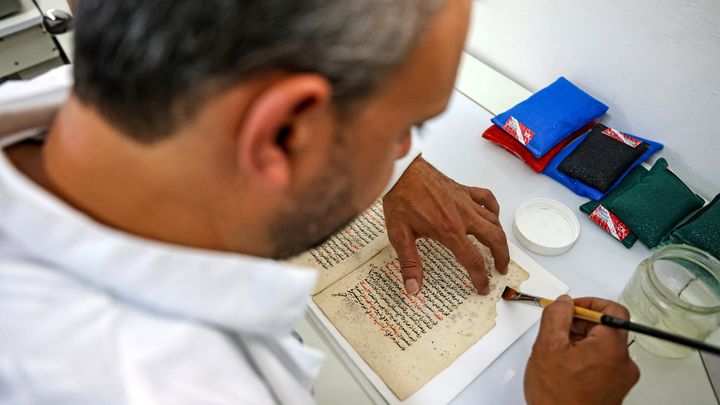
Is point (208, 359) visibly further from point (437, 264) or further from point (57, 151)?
point (437, 264)

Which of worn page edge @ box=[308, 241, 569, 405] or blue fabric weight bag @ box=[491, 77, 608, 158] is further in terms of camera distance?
blue fabric weight bag @ box=[491, 77, 608, 158]

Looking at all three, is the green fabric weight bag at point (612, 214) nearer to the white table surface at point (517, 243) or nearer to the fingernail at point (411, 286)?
the white table surface at point (517, 243)

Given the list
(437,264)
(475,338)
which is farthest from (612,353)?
(437,264)

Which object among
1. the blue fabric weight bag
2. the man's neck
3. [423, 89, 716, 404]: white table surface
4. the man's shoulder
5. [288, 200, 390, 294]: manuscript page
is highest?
the man's neck

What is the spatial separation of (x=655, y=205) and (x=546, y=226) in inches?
7.1

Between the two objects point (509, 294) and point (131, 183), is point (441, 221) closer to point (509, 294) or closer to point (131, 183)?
point (509, 294)

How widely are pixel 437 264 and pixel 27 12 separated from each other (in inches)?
45.9

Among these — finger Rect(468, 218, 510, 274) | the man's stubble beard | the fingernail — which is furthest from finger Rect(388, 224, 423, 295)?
the man's stubble beard

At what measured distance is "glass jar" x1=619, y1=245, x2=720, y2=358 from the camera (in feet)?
2.15

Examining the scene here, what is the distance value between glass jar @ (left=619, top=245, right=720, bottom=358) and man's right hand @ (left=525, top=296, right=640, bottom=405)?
0.10 m

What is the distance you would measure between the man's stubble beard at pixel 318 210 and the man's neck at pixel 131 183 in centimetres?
3

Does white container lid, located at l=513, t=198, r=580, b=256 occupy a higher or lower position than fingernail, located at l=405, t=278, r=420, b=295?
lower

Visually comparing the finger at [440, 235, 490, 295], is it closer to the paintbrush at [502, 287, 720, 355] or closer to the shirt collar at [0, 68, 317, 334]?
the paintbrush at [502, 287, 720, 355]

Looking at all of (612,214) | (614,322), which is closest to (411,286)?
(614,322)
